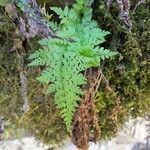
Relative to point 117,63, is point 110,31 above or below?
above

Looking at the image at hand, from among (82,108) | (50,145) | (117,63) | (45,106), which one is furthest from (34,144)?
(117,63)

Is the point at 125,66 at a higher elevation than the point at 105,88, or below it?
higher

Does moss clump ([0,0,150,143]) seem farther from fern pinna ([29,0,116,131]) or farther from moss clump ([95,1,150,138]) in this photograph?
fern pinna ([29,0,116,131])

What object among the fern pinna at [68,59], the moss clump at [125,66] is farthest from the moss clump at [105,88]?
the fern pinna at [68,59]

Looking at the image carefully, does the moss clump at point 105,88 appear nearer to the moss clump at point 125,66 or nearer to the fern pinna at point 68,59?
the moss clump at point 125,66

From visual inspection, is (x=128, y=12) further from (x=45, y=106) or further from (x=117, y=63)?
(x=45, y=106)

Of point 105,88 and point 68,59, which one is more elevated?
point 68,59

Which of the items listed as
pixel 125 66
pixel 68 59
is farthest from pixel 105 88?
pixel 68 59

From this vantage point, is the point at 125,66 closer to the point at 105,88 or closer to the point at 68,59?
the point at 105,88

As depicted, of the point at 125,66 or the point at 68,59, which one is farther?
the point at 125,66
